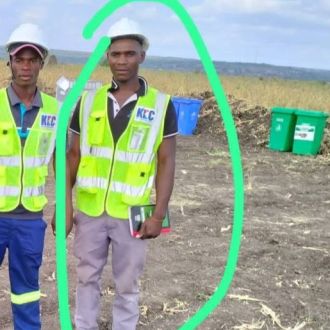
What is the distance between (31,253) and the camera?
3125 mm

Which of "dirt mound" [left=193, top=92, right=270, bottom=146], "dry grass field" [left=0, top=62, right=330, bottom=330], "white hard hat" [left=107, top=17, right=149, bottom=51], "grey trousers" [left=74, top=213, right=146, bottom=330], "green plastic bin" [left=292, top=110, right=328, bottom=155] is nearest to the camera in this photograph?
"white hard hat" [left=107, top=17, right=149, bottom=51]

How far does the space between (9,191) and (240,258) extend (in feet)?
9.57

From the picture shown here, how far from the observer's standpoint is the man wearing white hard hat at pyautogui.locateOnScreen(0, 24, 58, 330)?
3.02 meters

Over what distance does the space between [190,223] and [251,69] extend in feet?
430

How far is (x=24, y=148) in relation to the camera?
3.05 m

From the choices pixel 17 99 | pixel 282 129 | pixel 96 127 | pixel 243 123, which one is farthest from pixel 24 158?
pixel 243 123

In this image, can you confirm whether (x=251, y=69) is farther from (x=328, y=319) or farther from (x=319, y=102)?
(x=328, y=319)

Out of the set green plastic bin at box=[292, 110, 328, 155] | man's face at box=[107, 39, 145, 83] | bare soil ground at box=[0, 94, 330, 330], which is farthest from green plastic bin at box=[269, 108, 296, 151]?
man's face at box=[107, 39, 145, 83]

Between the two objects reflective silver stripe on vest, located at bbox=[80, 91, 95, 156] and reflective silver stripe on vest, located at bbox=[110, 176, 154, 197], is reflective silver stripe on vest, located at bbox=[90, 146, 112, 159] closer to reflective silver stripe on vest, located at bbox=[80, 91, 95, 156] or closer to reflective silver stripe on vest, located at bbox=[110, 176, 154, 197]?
reflective silver stripe on vest, located at bbox=[80, 91, 95, 156]

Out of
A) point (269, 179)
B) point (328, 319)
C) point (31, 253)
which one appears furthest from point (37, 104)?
point (269, 179)

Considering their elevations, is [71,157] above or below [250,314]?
above

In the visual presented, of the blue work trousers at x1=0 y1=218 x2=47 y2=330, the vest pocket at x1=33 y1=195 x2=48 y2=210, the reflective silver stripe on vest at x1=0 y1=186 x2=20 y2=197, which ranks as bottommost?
the blue work trousers at x1=0 y1=218 x2=47 y2=330

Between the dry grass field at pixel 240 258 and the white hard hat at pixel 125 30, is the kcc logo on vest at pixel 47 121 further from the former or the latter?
the dry grass field at pixel 240 258

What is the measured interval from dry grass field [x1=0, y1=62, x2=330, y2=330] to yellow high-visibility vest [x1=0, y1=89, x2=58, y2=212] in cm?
111
